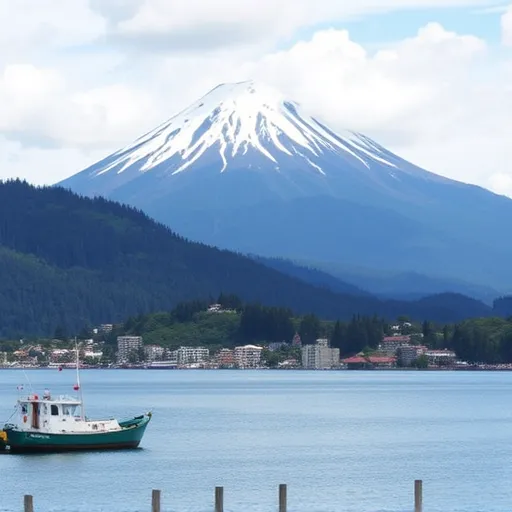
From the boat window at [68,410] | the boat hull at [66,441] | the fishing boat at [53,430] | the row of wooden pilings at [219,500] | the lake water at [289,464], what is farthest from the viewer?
the boat window at [68,410]

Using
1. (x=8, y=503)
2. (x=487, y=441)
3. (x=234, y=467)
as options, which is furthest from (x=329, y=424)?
(x=8, y=503)

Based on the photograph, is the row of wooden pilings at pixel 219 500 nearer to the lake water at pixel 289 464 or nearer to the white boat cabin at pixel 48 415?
the lake water at pixel 289 464

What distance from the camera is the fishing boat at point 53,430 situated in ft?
305

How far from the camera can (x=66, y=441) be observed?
94.2 meters

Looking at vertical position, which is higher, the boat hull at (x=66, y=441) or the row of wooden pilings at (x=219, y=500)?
the boat hull at (x=66, y=441)

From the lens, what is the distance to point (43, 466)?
88250 millimetres

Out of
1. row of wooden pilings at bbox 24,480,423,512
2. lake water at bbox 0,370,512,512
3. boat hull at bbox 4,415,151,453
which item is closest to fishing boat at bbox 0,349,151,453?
boat hull at bbox 4,415,151,453

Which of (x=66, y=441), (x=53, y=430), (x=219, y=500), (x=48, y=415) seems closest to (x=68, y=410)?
(x=48, y=415)

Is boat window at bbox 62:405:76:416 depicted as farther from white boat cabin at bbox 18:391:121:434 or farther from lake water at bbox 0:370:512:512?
lake water at bbox 0:370:512:512

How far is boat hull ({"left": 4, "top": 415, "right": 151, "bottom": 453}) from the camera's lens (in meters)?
93.2

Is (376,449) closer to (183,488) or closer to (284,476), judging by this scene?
(284,476)

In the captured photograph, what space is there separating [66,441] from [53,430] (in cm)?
121

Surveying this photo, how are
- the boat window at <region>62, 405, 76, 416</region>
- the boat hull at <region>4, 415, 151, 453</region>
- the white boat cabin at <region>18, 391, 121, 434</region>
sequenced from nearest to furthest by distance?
the white boat cabin at <region>18, 391, 121, 434</region> < the boat hull at <region>4, 415, 151, 453</region> < the boat window at <region>62, 405, 76, 416</region>

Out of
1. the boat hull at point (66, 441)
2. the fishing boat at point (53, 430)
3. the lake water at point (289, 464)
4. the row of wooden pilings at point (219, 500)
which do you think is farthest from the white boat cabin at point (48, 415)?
the row of wooden pilings at point (219, 500)
